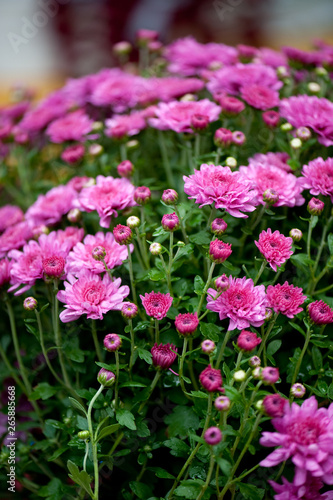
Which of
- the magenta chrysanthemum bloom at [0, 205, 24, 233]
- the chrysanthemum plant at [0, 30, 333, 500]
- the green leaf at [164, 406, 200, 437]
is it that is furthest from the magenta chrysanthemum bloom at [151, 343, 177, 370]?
the magenta chrysanthemum bloom at [0, 205, 24, 233]

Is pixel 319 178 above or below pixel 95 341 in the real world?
above

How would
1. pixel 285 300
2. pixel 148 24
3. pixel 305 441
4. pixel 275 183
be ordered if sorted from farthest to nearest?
pixel 148 24 → pixel 275 183 → pixel 285 300 → pixel 305 441

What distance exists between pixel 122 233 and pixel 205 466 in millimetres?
377

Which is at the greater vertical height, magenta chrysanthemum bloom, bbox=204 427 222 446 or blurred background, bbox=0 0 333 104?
blurred background, bbox=0 0 333 104

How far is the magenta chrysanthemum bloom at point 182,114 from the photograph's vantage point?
872 mm

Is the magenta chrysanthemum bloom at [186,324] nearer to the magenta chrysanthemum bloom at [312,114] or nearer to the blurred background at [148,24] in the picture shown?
the magenta chrysanthemum bloom at [312,114]

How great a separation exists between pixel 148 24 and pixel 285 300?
2.17 m

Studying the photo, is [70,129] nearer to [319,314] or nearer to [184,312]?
[184,312]

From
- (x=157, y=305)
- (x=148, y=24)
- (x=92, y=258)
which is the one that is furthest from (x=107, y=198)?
(x=148, y=24)

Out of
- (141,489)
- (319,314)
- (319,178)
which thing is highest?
(319,178)

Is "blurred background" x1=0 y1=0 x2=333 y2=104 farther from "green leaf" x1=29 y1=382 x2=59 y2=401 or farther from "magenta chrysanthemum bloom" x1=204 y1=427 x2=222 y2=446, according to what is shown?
"magenta chrysanthemum bloom" x1=204 y1=427 x2=222 y2=446

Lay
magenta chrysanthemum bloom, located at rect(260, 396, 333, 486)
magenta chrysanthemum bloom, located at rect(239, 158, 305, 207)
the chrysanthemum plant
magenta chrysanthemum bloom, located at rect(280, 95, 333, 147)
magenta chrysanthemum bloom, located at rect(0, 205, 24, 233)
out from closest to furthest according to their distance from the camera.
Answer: magenta chrysanthemum bloom, located at rect(260, 396, 333, 486) → the chrysanthemum plant → magenta chrysanthemum bloom, located at rect(239, 158, 305, 207) → magenta chrysanthemum bloom, located at rect(280, 95, 333, 147) → magenta chrysanthemum bloom, located at rect(0, 205, 24, 233)

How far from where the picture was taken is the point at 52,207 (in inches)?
35.1

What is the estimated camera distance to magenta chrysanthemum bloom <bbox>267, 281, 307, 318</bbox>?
0.63 m
